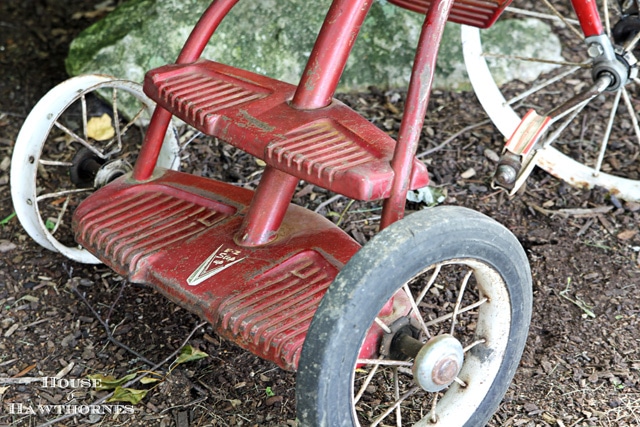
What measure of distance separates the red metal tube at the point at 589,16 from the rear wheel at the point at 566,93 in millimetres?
115

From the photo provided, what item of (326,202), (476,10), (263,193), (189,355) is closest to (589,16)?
(476,10)

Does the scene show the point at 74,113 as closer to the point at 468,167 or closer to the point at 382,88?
the point at 382,88

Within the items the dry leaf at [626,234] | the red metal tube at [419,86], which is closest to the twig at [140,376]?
the red metal tube at [419,86]

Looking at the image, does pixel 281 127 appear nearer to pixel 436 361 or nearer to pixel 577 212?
pixel 436 361

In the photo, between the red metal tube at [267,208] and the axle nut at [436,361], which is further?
the red metal tube at [267,208]

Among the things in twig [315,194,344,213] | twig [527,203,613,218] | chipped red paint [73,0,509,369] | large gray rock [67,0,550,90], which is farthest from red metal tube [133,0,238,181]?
twig [527,203,613,218]

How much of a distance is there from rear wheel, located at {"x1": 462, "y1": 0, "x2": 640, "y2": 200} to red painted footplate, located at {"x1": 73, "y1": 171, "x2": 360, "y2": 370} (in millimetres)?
721

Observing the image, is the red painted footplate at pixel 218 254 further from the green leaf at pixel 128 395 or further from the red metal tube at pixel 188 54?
the green leaf at pixel 128 395

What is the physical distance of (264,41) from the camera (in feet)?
9.32

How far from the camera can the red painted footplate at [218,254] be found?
167cm

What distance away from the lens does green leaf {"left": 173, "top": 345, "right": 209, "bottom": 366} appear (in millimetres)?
1988

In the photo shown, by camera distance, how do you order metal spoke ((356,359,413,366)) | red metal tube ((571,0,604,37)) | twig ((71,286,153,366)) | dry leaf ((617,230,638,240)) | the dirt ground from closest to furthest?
metal spoke ((356,359,413,366)) → the dirt ground → twig ((71,286,153,366)) → red metal tube ((571,0,604,37)) → dry leaf ((617,230,638,240))

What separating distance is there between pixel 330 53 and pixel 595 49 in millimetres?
843

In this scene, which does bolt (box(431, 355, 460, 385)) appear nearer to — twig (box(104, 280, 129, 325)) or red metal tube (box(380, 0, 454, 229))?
red metal tube (box(380, 0, 454, 229))
